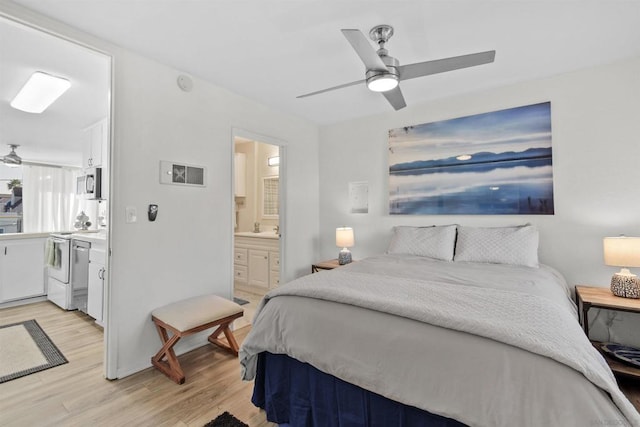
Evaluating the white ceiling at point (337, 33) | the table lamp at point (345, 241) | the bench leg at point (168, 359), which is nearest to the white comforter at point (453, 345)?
the bench leg at point (168, 359)

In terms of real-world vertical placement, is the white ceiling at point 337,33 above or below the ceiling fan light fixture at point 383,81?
above

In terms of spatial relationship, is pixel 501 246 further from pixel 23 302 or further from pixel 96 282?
pixel 23 302

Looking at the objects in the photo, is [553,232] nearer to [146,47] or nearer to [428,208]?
[428,208]

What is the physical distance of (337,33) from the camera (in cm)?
204

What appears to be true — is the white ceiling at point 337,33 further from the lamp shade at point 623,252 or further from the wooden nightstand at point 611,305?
the wooden nightstand at point 611,305

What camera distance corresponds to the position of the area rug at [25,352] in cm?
227

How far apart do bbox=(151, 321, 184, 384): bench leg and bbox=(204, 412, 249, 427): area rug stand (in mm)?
540

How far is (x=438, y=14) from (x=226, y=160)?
216 centimetres

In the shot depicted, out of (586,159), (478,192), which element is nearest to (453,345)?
(478,192)

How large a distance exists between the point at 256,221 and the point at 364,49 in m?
3.96

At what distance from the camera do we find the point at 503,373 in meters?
1.02

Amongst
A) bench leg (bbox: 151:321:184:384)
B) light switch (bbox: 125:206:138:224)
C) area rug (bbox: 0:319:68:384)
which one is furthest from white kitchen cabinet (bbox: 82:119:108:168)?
bench leg (bbox: 151:321:184:384)

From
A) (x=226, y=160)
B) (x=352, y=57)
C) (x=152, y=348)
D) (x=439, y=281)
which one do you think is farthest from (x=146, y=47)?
(x=439, y=281)

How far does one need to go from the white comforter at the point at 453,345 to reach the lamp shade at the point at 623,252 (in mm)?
764
